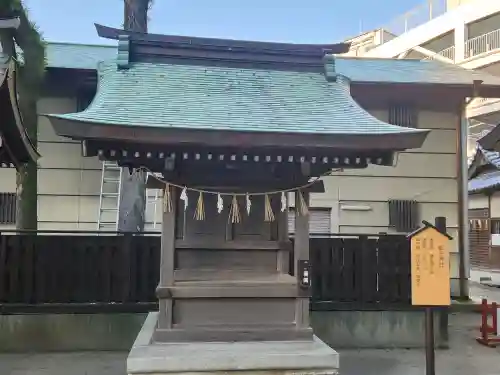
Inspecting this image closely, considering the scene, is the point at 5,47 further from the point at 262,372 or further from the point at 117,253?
the point at 262,372

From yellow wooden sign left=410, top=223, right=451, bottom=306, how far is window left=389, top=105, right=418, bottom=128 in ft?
22.1

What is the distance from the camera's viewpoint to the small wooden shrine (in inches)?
239

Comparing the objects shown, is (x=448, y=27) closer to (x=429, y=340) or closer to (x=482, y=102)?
(x=482, y=102)

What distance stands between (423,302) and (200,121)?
3455 millimetres

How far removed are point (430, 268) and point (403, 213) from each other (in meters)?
6.73

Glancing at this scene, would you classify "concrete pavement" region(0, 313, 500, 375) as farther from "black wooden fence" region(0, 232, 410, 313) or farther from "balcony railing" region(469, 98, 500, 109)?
"balcony railing" region(469, 98, 500, 109)

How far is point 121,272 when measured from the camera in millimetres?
9508

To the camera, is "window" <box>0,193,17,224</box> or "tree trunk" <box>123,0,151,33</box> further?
"window" <box>0,193,17,224</box>

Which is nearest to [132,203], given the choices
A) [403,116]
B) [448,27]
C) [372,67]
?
[403,116]

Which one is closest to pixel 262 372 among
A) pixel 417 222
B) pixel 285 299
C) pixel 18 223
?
pixel 285 299

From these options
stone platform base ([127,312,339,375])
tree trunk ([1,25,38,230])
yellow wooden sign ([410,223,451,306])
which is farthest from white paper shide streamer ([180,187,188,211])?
tree trunk ([1,25,38,230])

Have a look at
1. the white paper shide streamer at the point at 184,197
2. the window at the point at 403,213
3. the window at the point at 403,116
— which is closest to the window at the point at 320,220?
the window at the point at 403,213

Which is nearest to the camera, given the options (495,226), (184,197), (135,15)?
(184,197)

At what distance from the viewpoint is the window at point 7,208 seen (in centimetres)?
1149
